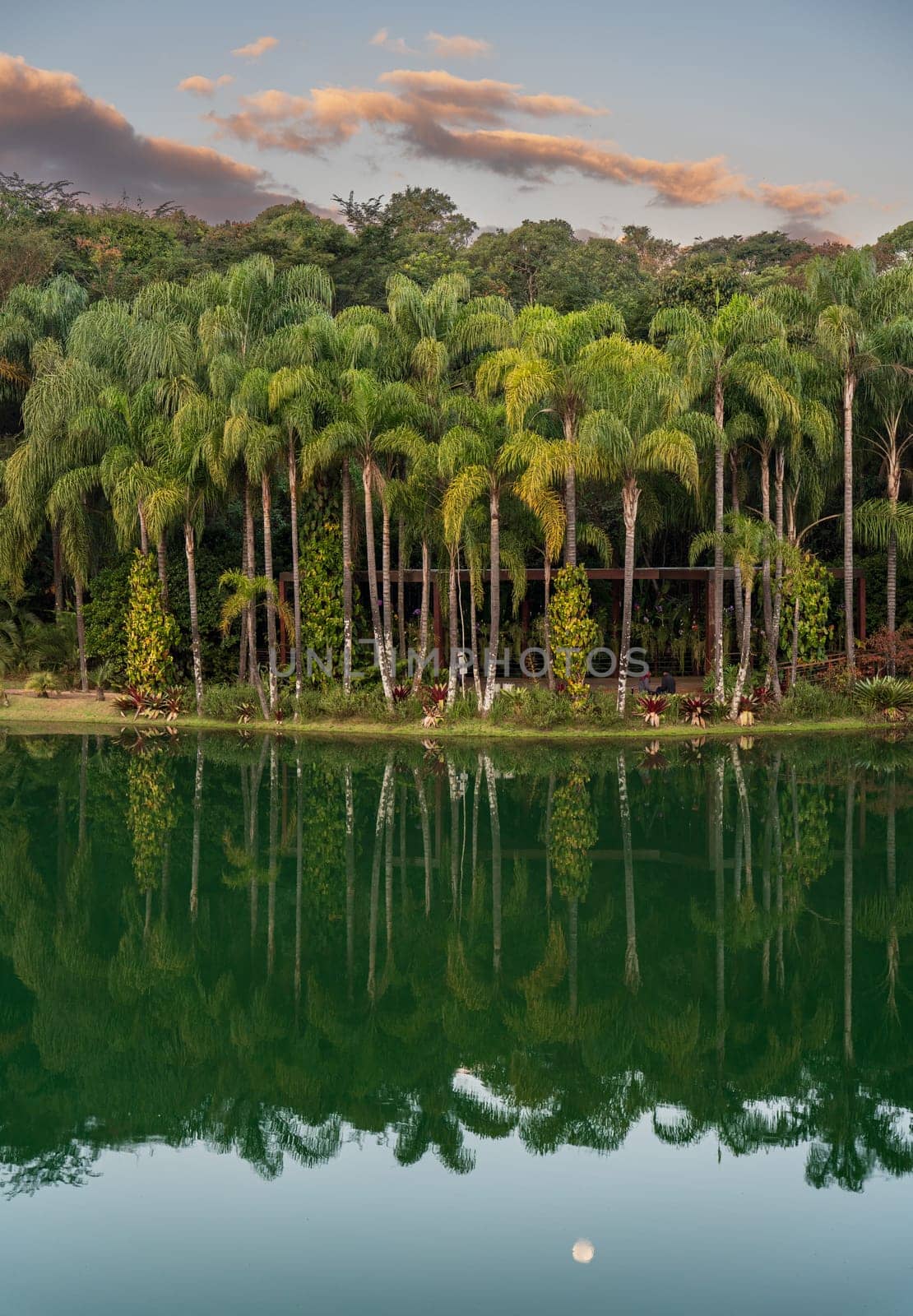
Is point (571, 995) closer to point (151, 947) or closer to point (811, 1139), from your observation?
point (811, 1139)

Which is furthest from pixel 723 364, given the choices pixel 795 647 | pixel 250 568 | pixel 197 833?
pixel 197 833

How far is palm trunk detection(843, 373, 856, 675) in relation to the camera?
26109 millimetres

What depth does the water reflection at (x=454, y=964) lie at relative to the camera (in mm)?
8922

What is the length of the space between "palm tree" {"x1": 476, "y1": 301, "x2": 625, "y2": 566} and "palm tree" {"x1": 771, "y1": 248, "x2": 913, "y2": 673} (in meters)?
4.50

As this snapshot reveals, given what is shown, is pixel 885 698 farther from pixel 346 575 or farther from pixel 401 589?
pixel 346 575

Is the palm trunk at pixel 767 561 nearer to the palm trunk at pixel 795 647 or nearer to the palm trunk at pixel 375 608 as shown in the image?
the palm trunk at pixel 795 647

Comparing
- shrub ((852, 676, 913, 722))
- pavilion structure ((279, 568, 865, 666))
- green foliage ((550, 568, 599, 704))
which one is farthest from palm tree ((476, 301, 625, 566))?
shrub ((852, 676, 913, 722))

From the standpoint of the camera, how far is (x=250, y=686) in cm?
2681

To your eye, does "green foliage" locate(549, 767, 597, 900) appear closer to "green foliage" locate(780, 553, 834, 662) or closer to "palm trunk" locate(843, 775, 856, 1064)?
"palm trunk" locate(843, 775, 856, 1064)

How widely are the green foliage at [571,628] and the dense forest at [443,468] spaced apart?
0.05 meters

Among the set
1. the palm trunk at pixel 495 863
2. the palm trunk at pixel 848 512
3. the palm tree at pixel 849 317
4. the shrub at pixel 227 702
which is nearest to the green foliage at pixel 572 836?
the palm trunk at pixel 495 863

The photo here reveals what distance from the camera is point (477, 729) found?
24500 millimetres

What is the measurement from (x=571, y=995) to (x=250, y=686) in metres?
16.6

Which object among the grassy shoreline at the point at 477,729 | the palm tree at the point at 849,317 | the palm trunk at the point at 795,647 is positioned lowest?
the grassy shoreline at the point at 477,729
